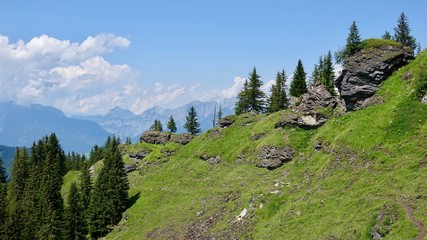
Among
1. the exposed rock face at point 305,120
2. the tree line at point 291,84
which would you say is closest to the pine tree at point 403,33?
the tree line at point 291,84

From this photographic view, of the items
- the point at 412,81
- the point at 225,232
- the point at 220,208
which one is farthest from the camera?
the point at 220,208

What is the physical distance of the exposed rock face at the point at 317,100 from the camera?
2908 inches

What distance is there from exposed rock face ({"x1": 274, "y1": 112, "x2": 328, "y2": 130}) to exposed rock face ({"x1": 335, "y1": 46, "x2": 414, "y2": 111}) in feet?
18.8

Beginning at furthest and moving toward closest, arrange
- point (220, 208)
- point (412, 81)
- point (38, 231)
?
1. point (38, 231)
2. point (220, 208)
3. point (412, 81)

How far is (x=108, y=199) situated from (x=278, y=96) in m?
57.0

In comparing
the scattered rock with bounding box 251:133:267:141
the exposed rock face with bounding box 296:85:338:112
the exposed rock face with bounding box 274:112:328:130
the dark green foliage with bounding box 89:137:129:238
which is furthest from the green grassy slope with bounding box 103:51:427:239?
the exposed rock face with bounding box 296:85:338:112

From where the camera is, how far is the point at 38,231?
78.4 metres

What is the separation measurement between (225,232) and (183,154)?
152ft

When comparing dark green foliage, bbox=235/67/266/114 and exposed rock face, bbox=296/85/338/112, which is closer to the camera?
exposed rock face, bbox=296/85/338/112

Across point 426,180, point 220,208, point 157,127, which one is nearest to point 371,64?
point 426,180

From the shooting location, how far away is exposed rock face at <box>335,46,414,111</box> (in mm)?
65188

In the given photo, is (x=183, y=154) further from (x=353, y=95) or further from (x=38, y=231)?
(x=353, y=95)

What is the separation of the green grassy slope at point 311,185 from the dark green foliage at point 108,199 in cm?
324

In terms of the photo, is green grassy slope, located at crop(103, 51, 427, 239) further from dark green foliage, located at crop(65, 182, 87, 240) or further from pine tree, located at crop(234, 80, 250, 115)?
pine tree, located at crop(234, 80, 250, 115)
